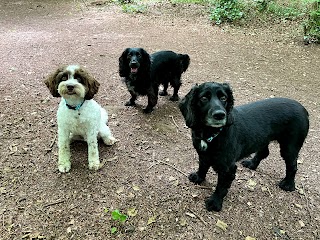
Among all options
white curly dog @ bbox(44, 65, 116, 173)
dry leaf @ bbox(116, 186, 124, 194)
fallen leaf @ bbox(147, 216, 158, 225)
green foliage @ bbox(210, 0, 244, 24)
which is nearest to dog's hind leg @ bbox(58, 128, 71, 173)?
white curly dog @ bbox(44, 65, 116, 173)

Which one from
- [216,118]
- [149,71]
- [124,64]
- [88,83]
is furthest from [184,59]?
[216,118]

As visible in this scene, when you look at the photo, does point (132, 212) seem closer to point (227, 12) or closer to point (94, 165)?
point (94, 165)

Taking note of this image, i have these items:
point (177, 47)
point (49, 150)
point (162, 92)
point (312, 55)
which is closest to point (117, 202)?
point (49, 150)

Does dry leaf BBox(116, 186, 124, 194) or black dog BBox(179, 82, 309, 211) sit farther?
dry leaf BBox(116, 186, 124, 194)

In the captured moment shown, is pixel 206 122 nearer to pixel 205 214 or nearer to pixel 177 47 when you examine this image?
pixel 205 214

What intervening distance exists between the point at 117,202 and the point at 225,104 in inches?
68.1

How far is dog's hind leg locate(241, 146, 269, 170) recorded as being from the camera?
432 centimetres

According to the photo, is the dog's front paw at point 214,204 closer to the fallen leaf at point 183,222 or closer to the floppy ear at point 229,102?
the fallen leaf at point 183,222

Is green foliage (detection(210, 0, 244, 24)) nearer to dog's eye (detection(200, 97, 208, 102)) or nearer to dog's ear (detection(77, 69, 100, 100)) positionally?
dog's ear (detection(77, 69, 100, 100))

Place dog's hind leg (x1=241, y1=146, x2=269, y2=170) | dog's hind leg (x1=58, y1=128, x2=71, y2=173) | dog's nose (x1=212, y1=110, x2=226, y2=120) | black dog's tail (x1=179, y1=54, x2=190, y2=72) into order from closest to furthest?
dog's nose (x1=212, y1=110, x2=226, y2=120)
dog's hind leg (x1=58, y1=128, x2=71, y2=173)
dog's hind leg (x1=241, y1=146, x2=269, y2=170)
black dog's tail (x1=179, y1=54, x2=190, y2=72)

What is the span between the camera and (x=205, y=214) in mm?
3639

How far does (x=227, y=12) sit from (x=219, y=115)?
9566 mm

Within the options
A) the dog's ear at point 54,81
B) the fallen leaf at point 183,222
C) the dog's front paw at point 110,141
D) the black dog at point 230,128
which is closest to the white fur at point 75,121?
the dog's ear at point 54,81

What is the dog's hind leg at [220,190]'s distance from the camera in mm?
3521
